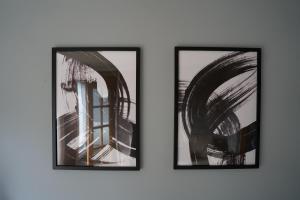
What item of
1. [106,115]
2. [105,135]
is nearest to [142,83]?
[106,115]

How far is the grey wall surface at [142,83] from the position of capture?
56.1 inches

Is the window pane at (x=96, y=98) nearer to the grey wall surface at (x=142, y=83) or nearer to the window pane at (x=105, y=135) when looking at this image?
the window pane at (x=105, y=135)

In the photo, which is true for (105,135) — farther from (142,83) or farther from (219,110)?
(219,110)

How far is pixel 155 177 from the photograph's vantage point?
143cm

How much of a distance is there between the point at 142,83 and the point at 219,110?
58cm

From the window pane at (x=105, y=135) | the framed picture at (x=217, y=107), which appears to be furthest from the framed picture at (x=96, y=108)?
the framed picture at (x=217, y=107)

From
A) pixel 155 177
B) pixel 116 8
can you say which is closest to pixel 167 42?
pixel 116 8

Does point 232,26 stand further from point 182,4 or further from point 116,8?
point 116,8

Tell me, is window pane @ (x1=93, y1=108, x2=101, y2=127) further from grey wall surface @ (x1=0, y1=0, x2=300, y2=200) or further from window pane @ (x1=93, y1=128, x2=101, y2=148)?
grey wall surface @ (x1=0, y1=0, x2=300, y2=200)

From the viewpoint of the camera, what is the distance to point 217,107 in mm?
1415

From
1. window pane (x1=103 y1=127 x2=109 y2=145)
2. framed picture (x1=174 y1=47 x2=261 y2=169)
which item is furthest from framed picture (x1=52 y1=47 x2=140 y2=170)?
framed picture (x1=174 y1=47 x2=261 y2=169)

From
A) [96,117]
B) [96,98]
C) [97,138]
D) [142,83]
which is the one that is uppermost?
[142,83]

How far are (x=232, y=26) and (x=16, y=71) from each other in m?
1.60

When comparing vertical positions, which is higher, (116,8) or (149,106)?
(116,8)
